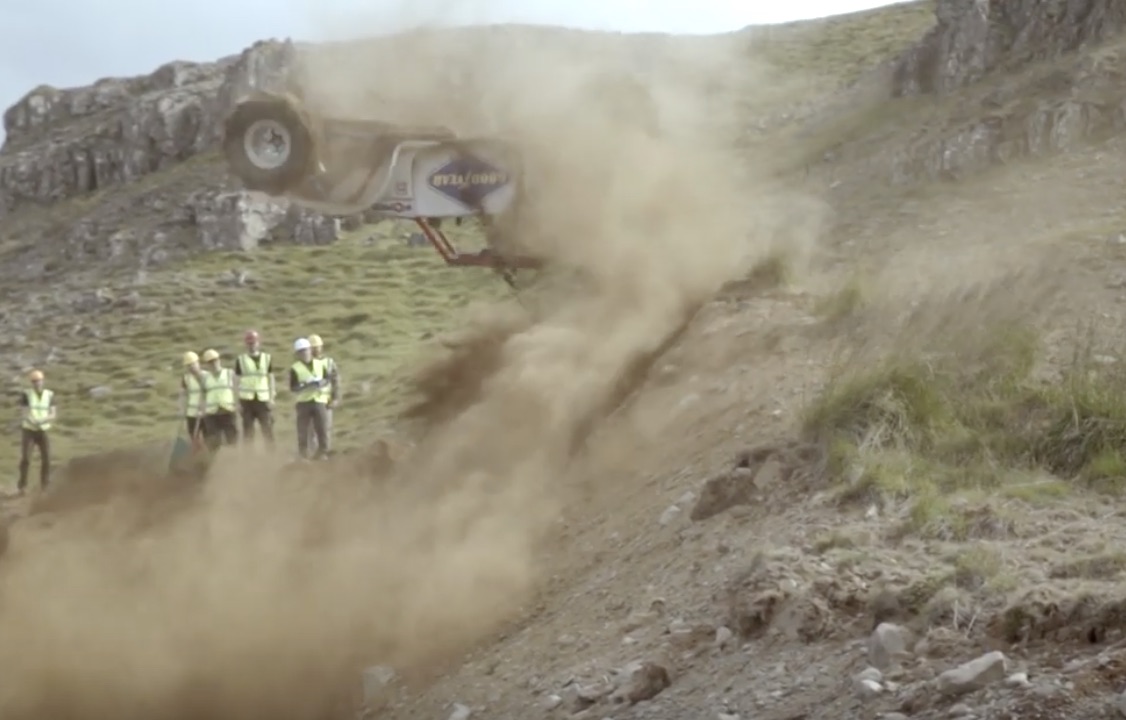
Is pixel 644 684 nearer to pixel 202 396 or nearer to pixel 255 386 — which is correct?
pixel 255 386

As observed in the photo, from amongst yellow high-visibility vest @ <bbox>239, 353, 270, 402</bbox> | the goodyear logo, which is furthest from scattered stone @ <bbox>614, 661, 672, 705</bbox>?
yellow high-visibility vest @ <bbox>239, 353, 270, 402</bbox>

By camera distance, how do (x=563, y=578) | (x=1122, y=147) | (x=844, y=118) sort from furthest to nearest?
(x=844, y=118)
(x=1122, y=147)
(x=563, y=578)

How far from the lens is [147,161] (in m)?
52.7

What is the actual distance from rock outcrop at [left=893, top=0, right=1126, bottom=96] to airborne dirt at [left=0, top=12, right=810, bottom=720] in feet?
35.1

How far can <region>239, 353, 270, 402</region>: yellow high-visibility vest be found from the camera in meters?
15.2

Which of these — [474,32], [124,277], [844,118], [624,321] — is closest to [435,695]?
[624,321]

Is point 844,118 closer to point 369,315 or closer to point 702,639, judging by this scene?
point 369,315

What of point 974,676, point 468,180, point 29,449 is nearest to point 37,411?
point 29,449

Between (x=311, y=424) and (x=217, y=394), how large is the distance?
0.94 metres

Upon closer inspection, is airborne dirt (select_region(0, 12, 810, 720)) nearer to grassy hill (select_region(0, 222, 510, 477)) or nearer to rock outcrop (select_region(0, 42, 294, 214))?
grassy hill (select_region(0, 222, 510, 477))

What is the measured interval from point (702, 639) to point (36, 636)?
6.18m

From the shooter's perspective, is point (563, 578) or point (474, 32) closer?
point (563, 578)

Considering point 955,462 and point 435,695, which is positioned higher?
point 955,462

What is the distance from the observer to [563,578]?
924 centimetres
